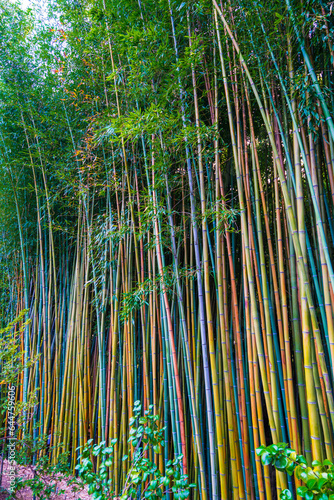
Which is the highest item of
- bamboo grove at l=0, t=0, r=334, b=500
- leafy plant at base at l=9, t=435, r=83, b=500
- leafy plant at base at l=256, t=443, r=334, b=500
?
bamboo grove at l=0, t=0, r=334, b=500

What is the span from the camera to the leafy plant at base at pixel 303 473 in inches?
26.7

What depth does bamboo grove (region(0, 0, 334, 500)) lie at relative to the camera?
1426mm

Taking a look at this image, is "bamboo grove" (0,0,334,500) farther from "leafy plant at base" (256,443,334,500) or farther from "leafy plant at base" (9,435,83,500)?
"leafy plant at base" (256,443,334,500)

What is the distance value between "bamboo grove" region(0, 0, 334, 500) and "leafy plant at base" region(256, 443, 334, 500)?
60 centimetres

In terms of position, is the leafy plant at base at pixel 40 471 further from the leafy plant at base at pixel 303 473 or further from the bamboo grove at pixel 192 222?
→ the leafy plant at base at pixel 303 473

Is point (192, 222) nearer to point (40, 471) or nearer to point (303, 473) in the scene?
point (303, 473)

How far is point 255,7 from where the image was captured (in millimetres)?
1485

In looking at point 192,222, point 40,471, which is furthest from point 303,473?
point 40,471

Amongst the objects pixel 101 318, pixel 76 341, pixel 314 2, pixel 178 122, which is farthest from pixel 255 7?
pixel 76 341

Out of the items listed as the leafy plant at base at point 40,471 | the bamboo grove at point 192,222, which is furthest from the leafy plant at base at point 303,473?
the leafy plant at base at point 40,471

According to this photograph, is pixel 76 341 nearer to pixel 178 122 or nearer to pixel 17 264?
pixel 17 264

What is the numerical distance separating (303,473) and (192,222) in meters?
1.39

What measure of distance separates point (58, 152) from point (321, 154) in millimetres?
2496

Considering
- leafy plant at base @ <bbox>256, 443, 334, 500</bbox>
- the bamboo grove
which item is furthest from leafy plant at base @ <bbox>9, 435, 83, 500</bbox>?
leafy plant at base @ <bbox>256, 443, 334, 500</bbox>
